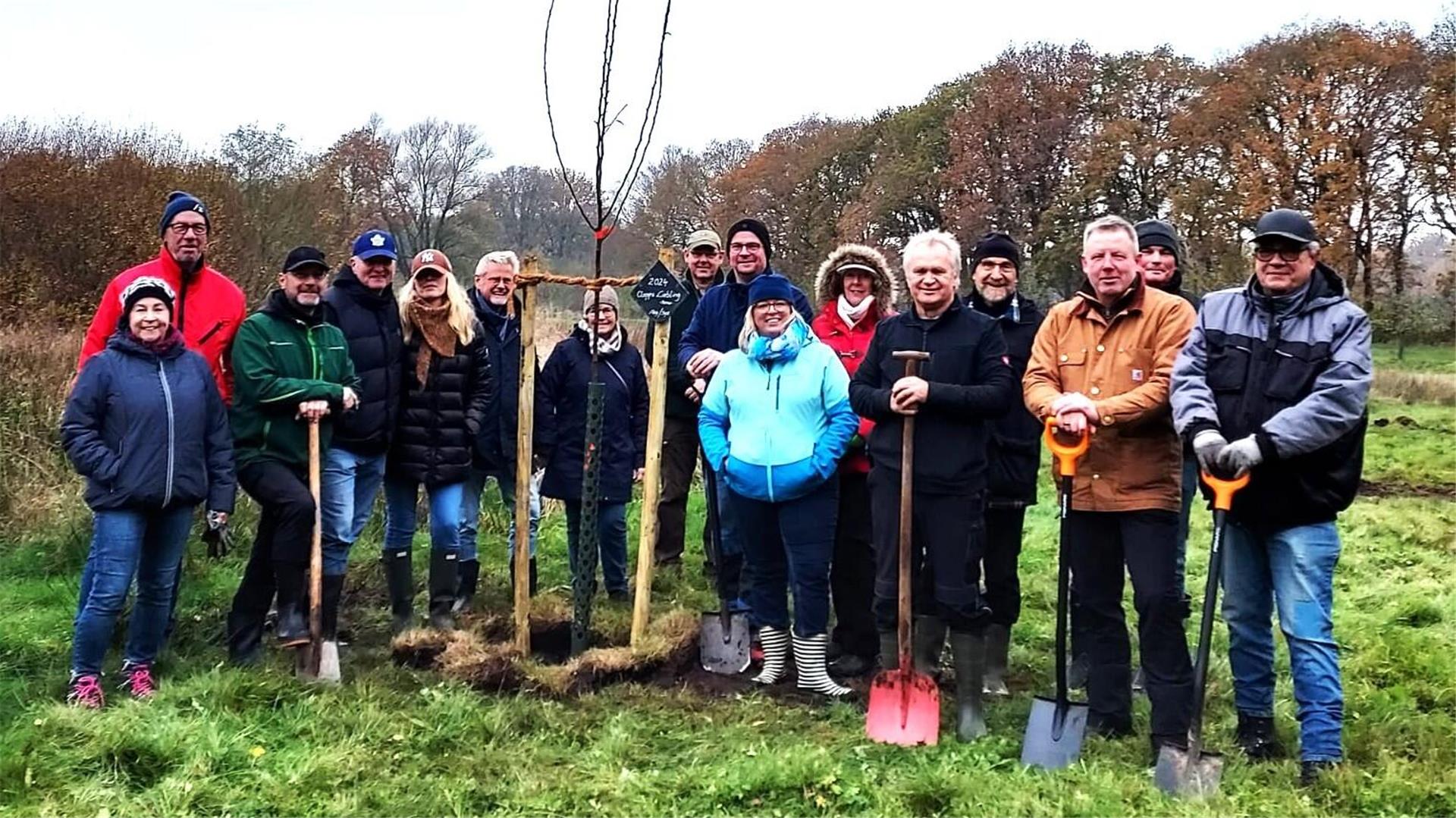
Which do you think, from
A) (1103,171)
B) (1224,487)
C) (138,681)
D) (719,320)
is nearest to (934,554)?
(1224,487)

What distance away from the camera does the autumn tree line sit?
24.3 metres

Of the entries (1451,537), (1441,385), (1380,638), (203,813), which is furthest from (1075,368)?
(1441,385)

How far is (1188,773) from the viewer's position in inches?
147

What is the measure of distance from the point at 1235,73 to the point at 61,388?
2602cm

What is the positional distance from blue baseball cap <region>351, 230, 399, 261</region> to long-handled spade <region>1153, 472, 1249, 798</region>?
4038mm

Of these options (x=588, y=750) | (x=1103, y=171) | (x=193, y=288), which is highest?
(x=1103, y=171)

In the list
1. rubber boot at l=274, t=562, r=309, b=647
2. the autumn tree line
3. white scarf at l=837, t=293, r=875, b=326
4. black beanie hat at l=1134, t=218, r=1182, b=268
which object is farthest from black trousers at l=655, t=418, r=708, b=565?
the autumn tree line

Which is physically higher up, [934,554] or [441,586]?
[934,554]

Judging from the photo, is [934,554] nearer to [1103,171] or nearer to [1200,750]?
[1200,750]

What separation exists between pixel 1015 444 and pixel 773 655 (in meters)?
1.54

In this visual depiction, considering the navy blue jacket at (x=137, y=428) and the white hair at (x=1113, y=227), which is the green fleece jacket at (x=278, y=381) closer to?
the navy blue jacket at (x=137, y=428)

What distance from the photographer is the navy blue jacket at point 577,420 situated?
6.24 meters

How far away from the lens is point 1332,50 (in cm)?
2494

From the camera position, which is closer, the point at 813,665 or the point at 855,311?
the point at 813,665
